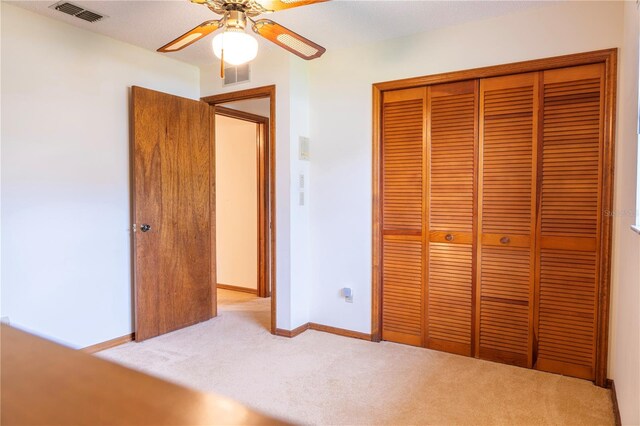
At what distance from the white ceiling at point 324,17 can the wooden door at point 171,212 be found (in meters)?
0.52

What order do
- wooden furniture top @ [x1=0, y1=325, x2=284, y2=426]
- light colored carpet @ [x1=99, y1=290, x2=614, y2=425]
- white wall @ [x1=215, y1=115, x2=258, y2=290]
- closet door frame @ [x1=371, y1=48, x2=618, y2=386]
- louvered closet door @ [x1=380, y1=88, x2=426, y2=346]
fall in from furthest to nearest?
1. white wall @ [x1=215, y1=115, x2=258, y2=290]
2. louvered closet door @ [x1=380, y1=88, x2=426, y2=346]
3. closet door frame @ [x1=371, y1=48, x2=618, y2=386]
4. light colored carpet @ [x1=99, y1=290, x2=614, y2=425]
5. wooden furniture top @ [x1=0, y1=325, x2=284, y2=426]

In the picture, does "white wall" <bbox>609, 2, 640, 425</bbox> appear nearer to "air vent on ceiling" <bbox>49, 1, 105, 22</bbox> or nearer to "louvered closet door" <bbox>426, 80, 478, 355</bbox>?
"louvered closet door" <bbox>426, 80, 478, 355</bbox>

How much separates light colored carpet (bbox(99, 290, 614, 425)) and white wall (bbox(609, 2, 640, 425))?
367 mm

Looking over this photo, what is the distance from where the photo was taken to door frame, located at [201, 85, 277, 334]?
3.54 metres

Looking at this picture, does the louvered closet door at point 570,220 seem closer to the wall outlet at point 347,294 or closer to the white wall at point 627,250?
the white wall at point 627,250

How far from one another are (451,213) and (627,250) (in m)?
1.15

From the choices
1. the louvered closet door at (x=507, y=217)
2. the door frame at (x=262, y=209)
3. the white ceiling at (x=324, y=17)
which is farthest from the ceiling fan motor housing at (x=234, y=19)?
the door frame at (x=262, y=209)

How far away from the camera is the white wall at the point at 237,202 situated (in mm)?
5094

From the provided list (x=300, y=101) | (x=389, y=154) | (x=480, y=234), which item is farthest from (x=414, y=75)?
(x=480, y=234)

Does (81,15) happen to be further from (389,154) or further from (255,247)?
(255,247)

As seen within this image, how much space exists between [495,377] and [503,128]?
1.65 meters

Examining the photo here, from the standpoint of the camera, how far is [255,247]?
5078 mm

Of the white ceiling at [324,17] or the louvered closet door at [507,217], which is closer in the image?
the white ceiling at [324,17]

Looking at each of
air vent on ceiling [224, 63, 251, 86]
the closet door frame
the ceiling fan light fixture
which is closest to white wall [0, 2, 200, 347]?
air vent on ceiling [224, 63, 251, 86]
